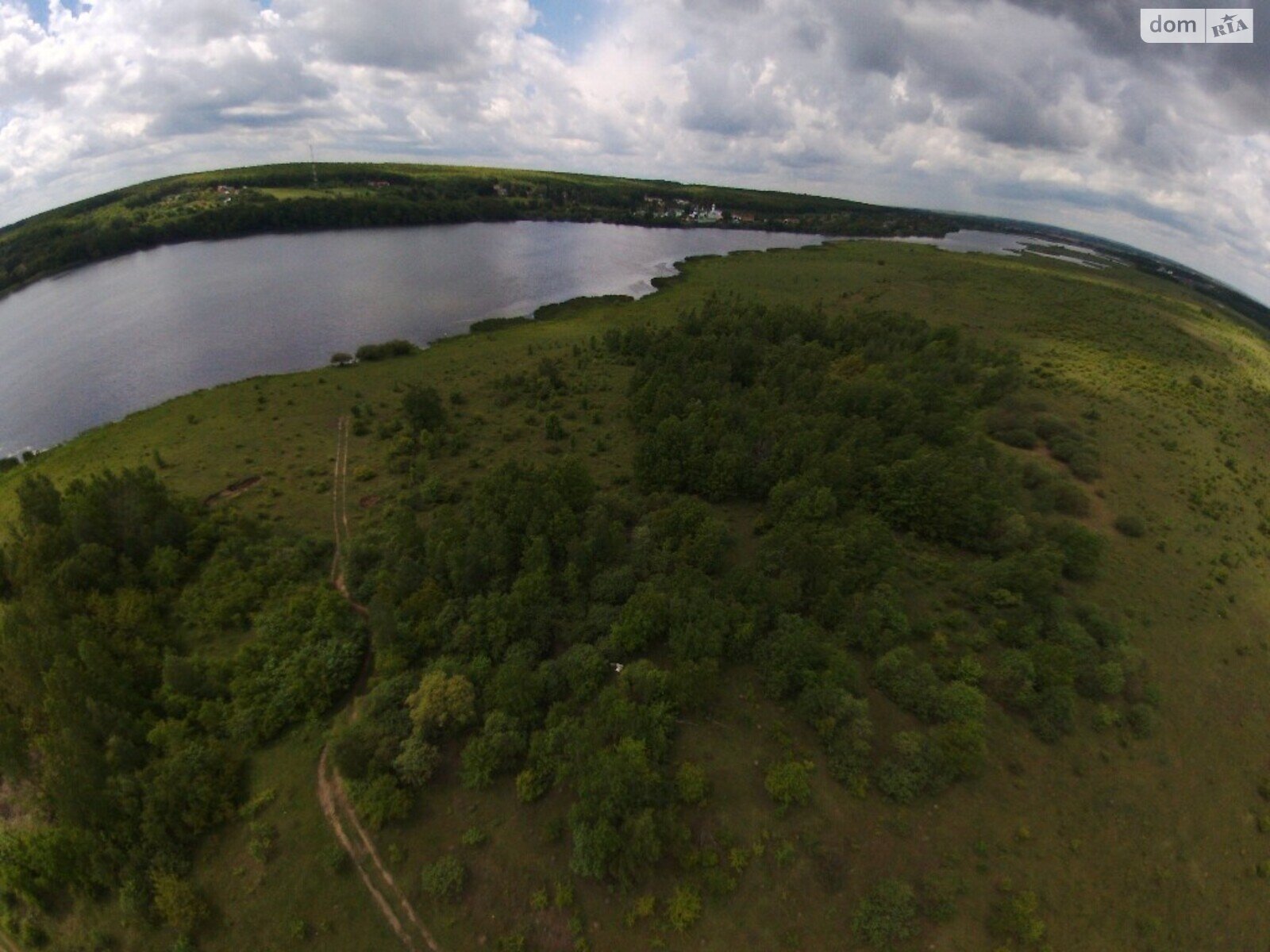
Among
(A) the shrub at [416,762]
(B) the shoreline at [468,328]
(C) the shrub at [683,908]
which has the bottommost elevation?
(C) the shrub at [683,908]

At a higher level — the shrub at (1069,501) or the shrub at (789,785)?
the shrub at (1069,501)

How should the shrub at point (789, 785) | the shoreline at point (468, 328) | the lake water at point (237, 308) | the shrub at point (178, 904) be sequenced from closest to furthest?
the shrub at point (178, 904) → the shrub at point (789, 785) → the shoreline at point (468, 328) → the lake water at point (237, 308)

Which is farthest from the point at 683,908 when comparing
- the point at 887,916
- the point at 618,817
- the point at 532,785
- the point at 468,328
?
the point at 468,328

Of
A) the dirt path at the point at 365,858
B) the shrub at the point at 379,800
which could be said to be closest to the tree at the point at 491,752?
the shrub at the point at 379,800

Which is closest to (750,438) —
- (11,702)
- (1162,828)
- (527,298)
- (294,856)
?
(1162,828)

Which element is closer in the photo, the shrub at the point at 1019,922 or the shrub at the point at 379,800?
the shrub at the point at 1019,922

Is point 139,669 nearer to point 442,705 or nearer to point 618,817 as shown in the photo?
point 442,705

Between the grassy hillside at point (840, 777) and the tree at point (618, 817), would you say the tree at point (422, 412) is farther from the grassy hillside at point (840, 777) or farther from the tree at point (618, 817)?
the tree at point (618, 817)

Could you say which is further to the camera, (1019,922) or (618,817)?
(618,817)
